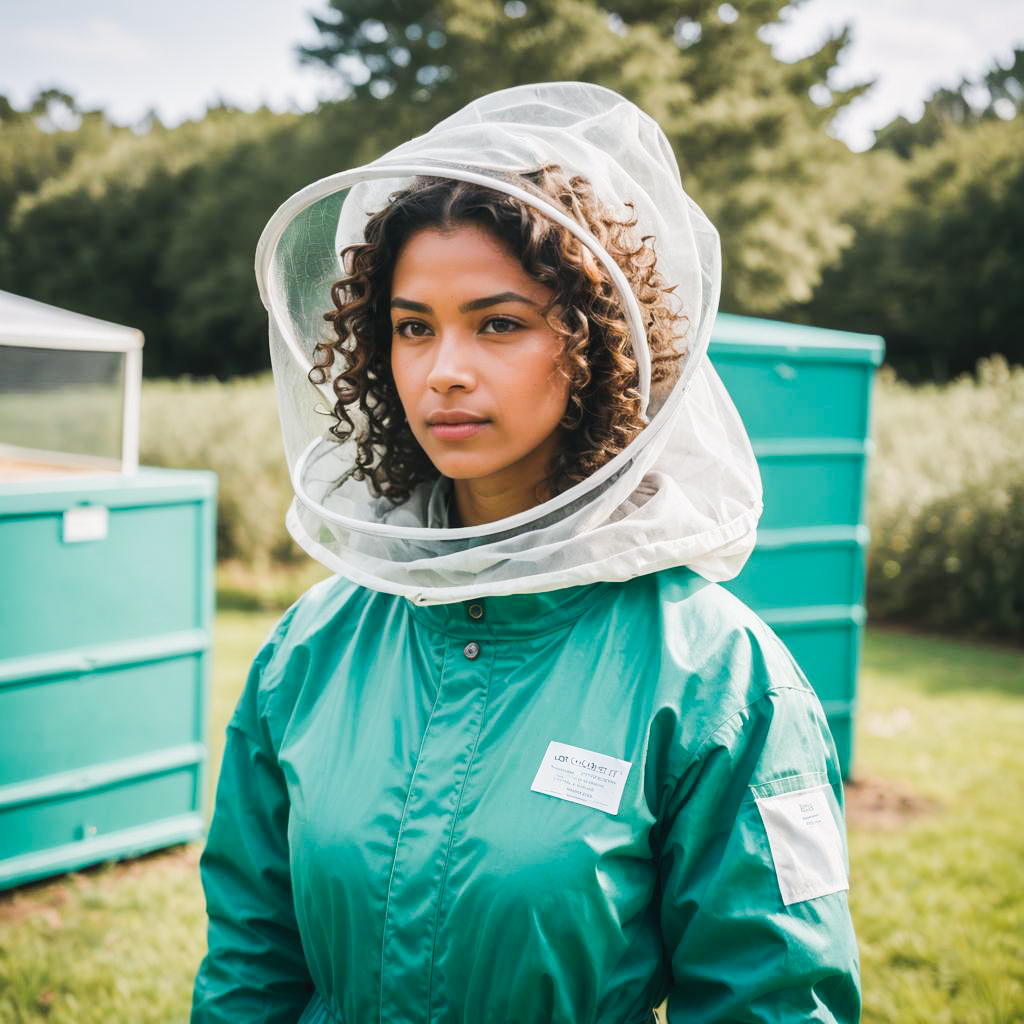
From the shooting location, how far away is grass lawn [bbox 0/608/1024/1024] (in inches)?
127

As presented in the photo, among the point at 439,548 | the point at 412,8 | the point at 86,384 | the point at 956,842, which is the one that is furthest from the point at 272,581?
the point at 412,8

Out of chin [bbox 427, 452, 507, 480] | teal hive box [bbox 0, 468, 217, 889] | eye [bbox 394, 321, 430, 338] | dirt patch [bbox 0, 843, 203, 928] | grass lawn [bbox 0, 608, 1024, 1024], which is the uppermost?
eye [bbox 394, 321, 430, 338]

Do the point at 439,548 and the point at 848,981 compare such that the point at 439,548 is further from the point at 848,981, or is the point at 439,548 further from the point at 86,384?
the point at 86,384

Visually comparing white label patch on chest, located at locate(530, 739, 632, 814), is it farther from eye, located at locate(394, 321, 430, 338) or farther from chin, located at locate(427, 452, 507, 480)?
eye, located at locate(394, 321, 430, 338)

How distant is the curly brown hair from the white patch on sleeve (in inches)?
20.4

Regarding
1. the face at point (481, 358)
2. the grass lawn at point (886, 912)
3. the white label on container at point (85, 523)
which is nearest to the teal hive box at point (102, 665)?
the white label on container at point (85, 523)

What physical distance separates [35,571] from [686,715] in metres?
3.17

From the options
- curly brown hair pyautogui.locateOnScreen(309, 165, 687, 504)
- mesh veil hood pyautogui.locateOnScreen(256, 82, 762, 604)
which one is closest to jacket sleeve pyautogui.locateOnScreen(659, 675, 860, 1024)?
mesh veil hood pyautogui.locateOnScreen(256, 82, 762, 604)

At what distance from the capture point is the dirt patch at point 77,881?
3836 mm

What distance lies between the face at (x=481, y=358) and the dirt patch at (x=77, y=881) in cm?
317

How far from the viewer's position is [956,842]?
4504 millimetres

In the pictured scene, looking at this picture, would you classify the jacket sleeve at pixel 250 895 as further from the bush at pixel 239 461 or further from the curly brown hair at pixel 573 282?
the bush at pixel 239 461


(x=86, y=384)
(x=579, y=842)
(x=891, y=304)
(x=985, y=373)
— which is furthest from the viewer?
(x=891, y=304)

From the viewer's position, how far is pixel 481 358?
141cm
